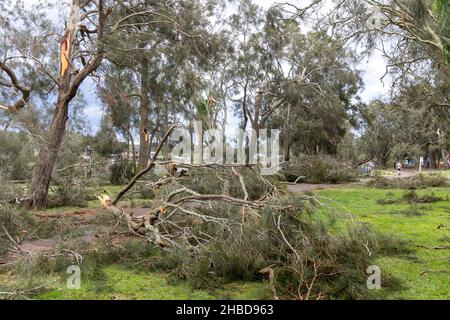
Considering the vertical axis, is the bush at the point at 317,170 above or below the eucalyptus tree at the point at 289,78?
below

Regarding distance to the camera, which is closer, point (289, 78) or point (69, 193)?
point (69, 193)

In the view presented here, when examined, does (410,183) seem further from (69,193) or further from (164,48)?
(69,193)

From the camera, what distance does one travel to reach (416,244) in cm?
733

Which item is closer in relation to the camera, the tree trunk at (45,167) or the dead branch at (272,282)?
the dead branch at (272,282)

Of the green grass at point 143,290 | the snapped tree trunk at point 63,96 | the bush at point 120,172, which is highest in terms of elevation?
the snapped tree trunk at point 63,96

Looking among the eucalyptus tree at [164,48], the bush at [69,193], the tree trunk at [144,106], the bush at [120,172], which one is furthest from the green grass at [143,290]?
the bush at [120,172]

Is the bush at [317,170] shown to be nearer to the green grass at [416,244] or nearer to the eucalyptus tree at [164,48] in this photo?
the eucalyptus tree at [164,48]

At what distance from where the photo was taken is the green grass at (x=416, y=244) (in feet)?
16.3

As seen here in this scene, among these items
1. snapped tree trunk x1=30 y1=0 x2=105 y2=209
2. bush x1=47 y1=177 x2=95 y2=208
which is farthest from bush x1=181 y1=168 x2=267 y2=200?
bush x1=47 y1=177 x2=95 y2=208

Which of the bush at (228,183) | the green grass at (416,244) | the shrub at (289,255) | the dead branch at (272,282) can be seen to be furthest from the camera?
the bush at (228,183)

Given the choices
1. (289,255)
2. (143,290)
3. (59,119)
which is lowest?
(143,290)

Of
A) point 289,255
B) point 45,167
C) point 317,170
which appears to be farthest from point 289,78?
point 289,255

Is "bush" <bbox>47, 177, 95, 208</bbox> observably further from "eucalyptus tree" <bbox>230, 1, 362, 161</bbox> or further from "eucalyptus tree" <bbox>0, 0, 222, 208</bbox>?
"eucalyptus tree" <bbox>230, 1, 362, 161</bbox>
